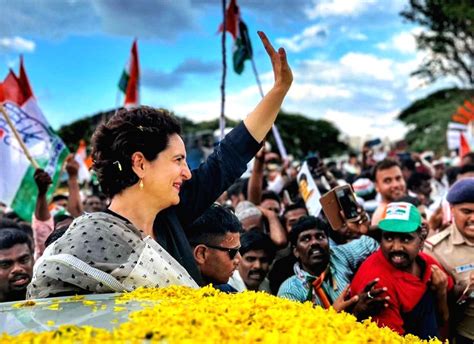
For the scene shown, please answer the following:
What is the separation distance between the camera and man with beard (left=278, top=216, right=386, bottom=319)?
371 centimetres

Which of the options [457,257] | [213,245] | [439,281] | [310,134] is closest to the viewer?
[213,245]

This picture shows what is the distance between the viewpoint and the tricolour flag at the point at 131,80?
8.73 meters

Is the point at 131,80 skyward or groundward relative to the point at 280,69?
skyward

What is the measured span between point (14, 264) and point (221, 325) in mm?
2891

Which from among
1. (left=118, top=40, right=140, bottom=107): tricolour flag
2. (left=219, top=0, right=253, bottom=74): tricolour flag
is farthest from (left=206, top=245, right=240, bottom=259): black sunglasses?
(left=219, top=0, right=253, bottom=74): tricolour flag

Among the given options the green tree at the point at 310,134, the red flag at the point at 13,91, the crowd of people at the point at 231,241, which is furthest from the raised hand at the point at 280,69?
the green tree at the point at 310,134

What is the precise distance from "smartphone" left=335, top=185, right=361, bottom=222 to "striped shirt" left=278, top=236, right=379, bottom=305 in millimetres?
195

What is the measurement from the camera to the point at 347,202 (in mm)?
4113

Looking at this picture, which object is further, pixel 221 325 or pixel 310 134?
pixel 310 134

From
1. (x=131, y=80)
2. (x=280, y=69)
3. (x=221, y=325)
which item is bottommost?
(x=221, y=325)

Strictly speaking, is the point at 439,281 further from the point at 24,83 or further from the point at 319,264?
the point at 24,83

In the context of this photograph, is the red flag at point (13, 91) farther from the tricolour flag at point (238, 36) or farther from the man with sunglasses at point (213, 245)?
the man with sunglasses at point (213, 245)

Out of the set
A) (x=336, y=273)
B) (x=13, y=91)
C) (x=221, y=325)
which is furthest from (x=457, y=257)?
(x=13, y=91)

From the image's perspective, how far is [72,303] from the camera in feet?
5.35
